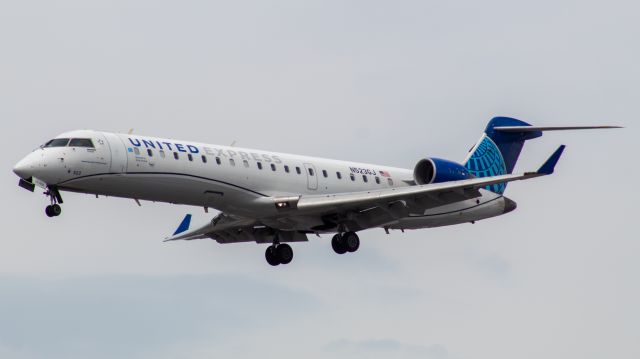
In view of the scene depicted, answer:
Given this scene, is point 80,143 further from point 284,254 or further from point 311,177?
point 284,254

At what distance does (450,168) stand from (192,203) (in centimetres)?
770

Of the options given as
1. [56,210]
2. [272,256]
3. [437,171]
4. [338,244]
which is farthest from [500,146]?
[56,210]

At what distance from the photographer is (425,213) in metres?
38.6

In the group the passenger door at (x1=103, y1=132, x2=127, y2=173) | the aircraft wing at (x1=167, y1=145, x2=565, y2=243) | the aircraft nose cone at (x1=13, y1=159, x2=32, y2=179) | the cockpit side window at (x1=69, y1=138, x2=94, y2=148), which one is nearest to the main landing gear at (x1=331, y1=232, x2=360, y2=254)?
the aircraft wing at (x1=167, y1=145, x2=565, y2=243)

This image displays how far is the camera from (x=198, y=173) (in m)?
33.4

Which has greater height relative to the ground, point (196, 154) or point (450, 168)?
point (196, 154)

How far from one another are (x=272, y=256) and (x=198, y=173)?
592cm

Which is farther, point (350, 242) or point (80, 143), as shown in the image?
point (350, 242)

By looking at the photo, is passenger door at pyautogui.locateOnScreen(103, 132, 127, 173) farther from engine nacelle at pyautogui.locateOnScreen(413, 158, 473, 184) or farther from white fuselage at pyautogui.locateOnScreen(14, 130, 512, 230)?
engine nacelle at pyautogui.locateOnScreen(413, 158, 473, 184)

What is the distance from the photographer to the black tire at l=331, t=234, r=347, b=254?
3616cm

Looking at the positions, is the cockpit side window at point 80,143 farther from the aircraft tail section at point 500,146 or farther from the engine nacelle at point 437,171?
the aircraft tail section at point 500,146

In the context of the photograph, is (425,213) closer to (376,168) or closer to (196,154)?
(376,168)

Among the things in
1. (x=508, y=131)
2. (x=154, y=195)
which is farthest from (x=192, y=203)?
(x=508, y=131)

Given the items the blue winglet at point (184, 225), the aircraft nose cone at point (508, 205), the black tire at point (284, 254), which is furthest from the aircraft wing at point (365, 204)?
the aircraft nose cone at point (508, 205)
